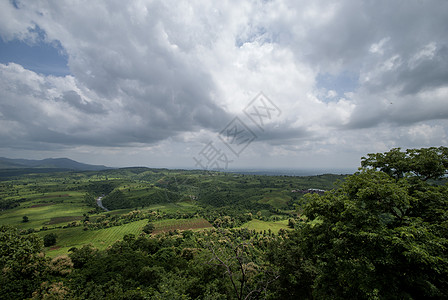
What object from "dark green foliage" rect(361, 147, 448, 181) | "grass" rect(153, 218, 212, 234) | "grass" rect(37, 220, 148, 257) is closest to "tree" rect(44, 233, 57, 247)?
"grass" rect(37, 220, 148, 257)

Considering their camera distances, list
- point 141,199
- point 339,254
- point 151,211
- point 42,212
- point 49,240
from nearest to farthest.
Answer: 1. point 339,254
2. point 49,240
3. point 42,212
4. point 151,211
5. point 141,199

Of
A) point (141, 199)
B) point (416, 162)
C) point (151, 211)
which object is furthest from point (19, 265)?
point (141, 199)

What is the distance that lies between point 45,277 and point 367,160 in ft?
142

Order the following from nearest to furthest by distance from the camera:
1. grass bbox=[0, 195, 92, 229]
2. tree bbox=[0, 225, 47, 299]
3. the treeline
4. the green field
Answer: tree bbox=[0, 225, 47, 299]
the green field
grass bbox=[0, 195, 92, 229]
the treeline

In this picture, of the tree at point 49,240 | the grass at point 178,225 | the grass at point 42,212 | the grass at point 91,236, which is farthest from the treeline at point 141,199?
the tree at point 49,240

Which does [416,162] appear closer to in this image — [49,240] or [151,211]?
[49,240]

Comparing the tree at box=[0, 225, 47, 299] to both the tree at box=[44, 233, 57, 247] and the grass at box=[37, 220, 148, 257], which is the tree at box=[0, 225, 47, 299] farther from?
the tree at box=[44, 233, 57, 247]

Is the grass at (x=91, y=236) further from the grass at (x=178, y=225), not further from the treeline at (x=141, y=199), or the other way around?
the treeline at (x=141, y=199)

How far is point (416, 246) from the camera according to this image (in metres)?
7.57

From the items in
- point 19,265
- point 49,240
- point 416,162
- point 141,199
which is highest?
point 416,162

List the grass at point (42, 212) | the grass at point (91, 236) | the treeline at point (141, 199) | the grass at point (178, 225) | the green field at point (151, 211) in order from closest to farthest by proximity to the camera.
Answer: the grass at point (91, 236), the green field at point (151, 211), the grass at point (178, 225), the grass at point (42, 212), the treeline at point (141, 199)

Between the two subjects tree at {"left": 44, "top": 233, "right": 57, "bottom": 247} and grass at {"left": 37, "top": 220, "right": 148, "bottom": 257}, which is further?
grass at {"left": 37, "top": 220, "right": 148, "bottom": 257}

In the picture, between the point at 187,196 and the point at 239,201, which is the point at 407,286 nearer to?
the point at 239,201

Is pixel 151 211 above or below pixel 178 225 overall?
below
